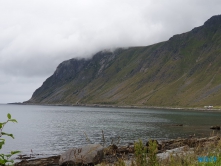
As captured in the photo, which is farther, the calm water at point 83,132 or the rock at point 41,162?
the calm water at point 83,132

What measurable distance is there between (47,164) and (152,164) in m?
29.5

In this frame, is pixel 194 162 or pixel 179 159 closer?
pixel 194 162

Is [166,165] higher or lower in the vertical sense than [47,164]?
higher

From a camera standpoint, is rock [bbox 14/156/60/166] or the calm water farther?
the calm water

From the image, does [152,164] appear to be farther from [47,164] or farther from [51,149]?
[51,149]

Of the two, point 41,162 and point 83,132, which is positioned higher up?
point 41,162

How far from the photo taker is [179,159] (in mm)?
7273

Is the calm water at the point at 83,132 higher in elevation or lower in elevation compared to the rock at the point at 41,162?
lower

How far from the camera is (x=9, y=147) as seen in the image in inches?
1854

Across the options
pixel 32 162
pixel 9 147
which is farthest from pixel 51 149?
pixel 32 162

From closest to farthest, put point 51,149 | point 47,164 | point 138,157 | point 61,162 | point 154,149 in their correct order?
1. point 154,149
2. point 138,157
3. point 61,162
4. point 47,164
5. point 51,149

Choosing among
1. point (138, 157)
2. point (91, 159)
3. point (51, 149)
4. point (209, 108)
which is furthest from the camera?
point (209, 108)

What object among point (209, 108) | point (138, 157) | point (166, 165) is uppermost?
point (138, 157)

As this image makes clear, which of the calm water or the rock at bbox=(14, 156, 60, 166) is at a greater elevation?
the rock at bbox=(14, 156, 60, 166)
